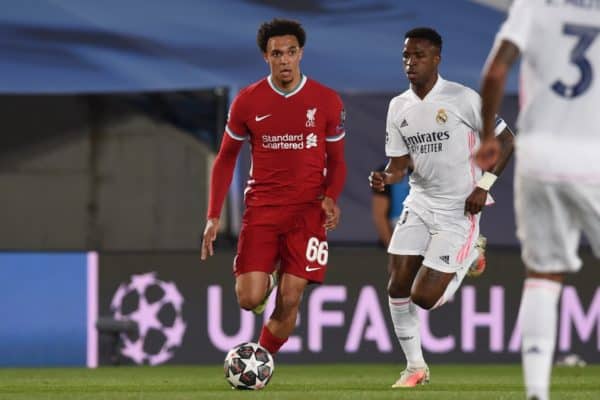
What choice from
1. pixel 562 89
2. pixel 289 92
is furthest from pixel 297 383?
pixel 562 89

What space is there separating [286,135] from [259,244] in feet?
2.17

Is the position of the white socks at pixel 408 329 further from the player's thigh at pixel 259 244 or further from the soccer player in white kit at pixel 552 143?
the soccer player in white kit at pixel 552 143

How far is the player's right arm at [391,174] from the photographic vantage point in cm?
895

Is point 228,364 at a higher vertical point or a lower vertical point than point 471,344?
higher

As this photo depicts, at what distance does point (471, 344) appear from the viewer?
43.1 feet

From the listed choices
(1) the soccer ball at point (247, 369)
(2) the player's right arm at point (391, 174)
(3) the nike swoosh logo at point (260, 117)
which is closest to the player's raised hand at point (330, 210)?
(2) the player's right arm at point (391, 174)

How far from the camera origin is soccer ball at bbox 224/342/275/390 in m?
8.84

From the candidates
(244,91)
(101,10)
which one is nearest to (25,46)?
(101,10)

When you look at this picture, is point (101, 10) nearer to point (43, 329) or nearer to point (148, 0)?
point (148, 0)

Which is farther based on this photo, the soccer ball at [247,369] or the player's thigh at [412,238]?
the player's thigh at [412,238]

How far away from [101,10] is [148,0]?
40 centimetres

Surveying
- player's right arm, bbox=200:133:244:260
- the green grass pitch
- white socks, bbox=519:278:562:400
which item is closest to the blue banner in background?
the green grass pitch

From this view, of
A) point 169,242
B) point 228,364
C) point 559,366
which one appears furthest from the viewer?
point 169,242

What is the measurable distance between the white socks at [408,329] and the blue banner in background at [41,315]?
4267mm
